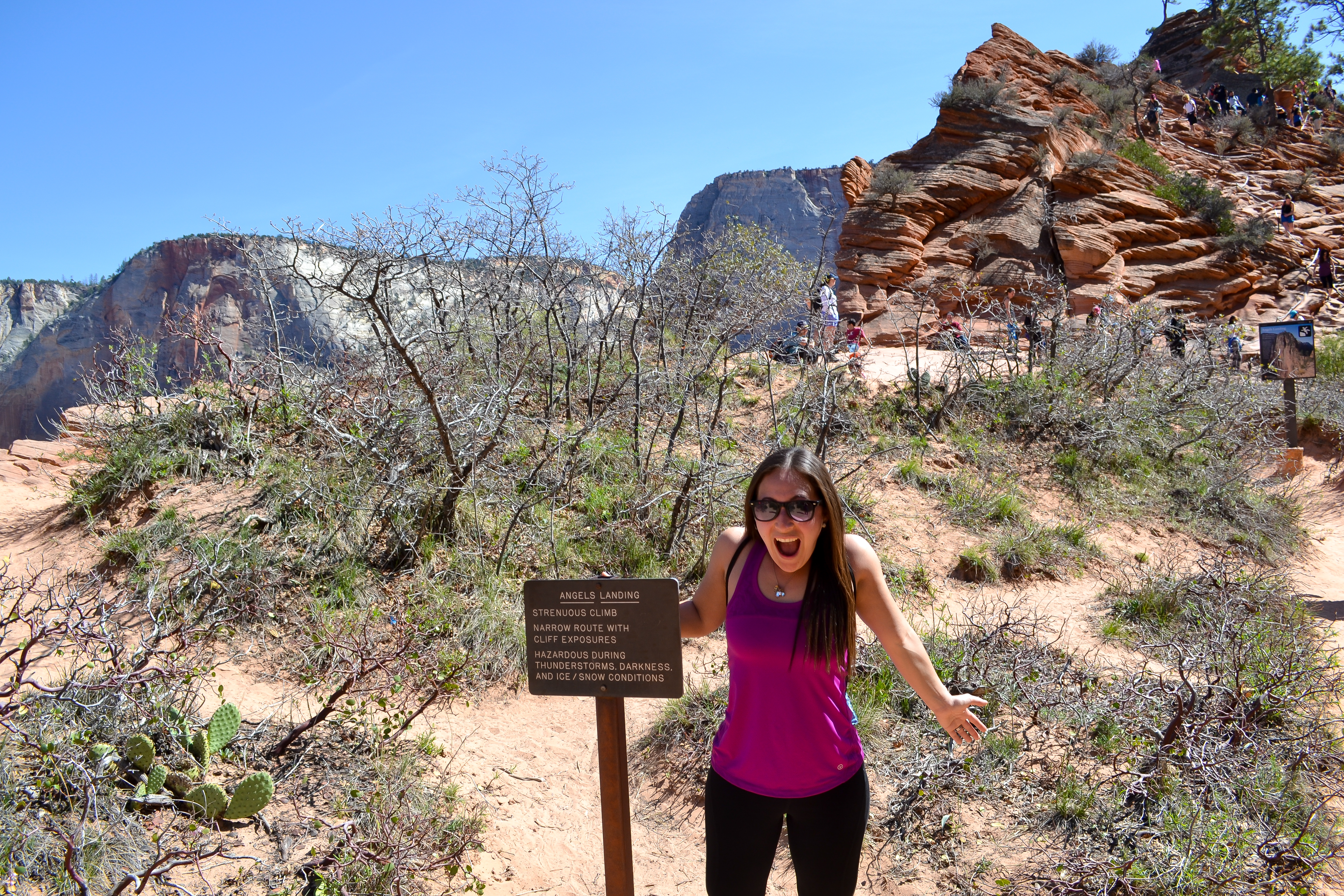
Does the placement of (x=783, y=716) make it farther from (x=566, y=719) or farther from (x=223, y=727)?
(x=566, y=719)

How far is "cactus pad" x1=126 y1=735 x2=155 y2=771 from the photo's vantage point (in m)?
3.42

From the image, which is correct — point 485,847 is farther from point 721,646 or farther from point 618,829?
point 721,646

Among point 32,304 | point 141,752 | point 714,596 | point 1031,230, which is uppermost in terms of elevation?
point 32,304

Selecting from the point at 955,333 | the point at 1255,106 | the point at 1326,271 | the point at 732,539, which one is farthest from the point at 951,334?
the point at 1255,106

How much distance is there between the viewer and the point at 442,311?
315 inches

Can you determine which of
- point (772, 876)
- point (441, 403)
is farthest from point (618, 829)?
point (441, 403)

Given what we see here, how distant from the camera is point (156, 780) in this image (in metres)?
3.39

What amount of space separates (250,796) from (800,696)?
2658mm

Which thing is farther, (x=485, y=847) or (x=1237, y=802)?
(x=485, y=847)

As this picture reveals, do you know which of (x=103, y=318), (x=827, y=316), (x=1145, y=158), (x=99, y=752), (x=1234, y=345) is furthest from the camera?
(x=103, y=318)

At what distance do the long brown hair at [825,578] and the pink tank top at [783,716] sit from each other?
34mm

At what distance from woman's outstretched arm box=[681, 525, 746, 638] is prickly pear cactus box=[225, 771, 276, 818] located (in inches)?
86.2

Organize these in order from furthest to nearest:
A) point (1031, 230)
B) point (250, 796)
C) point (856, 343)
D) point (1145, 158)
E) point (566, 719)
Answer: point (1145, 158) → point (1031, 230) → point (856, 343) → point (566, 719) → point (250, 796)

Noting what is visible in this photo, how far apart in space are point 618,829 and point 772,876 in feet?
4.80
